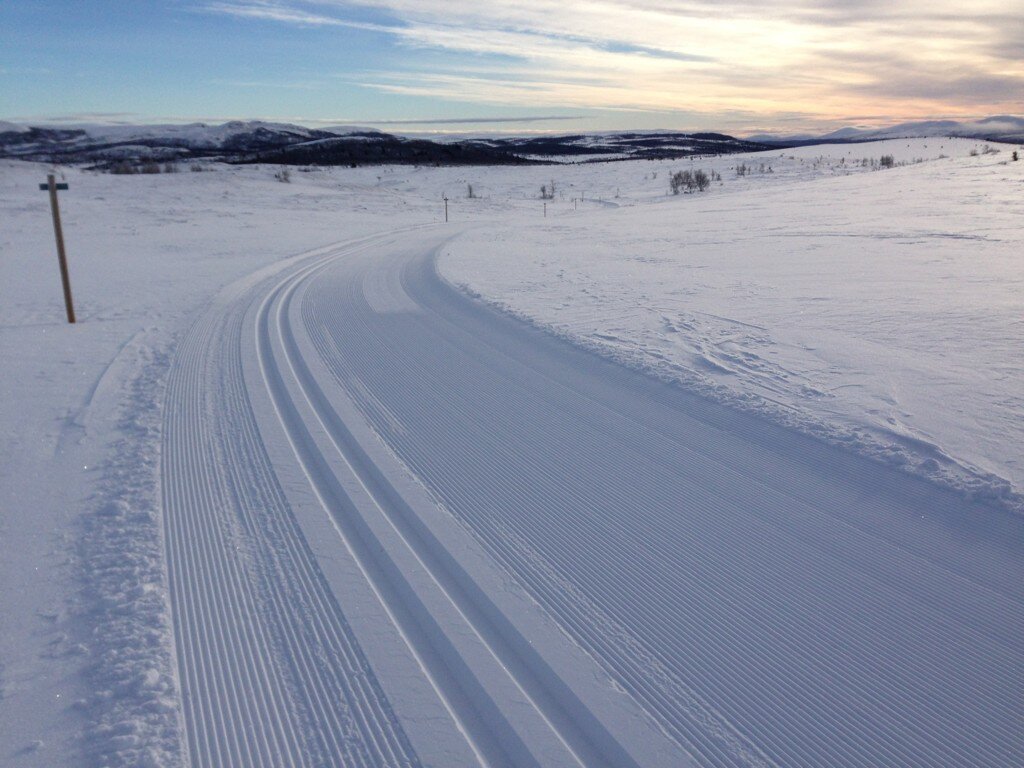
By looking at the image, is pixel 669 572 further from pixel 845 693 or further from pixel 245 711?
pixel 245 711

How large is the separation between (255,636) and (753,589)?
2.39 m

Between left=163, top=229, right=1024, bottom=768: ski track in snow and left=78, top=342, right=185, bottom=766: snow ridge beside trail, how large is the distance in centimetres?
9

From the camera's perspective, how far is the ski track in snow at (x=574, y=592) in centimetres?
275

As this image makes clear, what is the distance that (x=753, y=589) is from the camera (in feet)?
11.6

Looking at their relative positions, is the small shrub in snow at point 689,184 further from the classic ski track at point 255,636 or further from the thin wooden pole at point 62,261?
the classic ski track at point 255,636

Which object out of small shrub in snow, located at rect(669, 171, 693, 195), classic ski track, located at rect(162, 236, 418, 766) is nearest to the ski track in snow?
classic ski track, located at rect(162, 236, 418, 766)

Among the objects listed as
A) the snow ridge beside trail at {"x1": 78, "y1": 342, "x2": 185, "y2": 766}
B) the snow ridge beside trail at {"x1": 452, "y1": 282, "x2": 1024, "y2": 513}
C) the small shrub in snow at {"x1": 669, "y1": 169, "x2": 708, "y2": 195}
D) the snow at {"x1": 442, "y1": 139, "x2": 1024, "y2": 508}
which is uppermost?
the small shrub in snow at {"x1": 669, "y1": 169, "x2": 708, "y2": 195}

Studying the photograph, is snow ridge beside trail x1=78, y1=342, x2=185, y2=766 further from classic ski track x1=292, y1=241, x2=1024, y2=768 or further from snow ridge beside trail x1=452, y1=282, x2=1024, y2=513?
snow ridge beside trail x1=452, y1=282, x2=1024, y2=513

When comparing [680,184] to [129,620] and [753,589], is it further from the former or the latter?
[129,620]

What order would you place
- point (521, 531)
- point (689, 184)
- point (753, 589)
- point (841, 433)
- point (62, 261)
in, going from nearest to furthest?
point (753, 589), point (521, 531), point (841, 433), point (62, 261), point (689, 184)

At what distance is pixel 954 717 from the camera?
9.05 ft

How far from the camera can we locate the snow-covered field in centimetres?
281

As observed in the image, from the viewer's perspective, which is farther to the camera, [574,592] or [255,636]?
[574,592]

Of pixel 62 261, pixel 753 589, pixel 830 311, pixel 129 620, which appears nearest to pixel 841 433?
pixel 753 589
